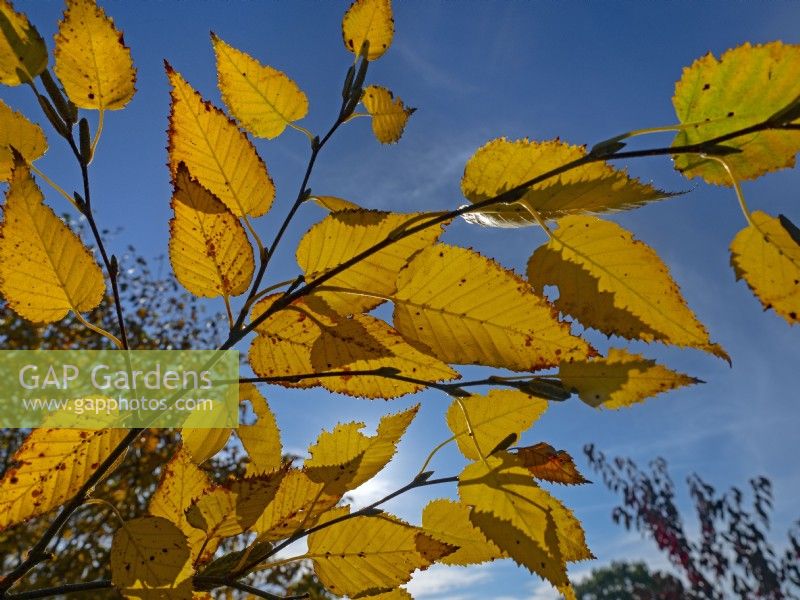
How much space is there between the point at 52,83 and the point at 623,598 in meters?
41.4

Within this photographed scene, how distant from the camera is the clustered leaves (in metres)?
0.58

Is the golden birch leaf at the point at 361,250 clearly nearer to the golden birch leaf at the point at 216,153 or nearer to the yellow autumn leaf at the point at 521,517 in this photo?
the golden birch leaf at the point at 216,153

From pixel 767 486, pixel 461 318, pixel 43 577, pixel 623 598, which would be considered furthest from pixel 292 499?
pixel 623 598

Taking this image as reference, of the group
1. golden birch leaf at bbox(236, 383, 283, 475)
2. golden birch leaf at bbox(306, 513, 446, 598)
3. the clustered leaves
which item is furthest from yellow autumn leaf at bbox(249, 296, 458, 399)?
golden birch leaf at bbox(306, 513, 446, 598)

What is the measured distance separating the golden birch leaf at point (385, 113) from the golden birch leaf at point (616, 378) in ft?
1.45

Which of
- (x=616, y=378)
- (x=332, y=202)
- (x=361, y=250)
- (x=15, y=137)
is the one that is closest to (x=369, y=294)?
(x=361, y=250)

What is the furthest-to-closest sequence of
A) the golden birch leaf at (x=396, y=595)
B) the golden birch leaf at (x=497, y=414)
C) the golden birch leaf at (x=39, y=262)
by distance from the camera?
the golden birch leaf at (x=396, y=595), the golden birch leaf at (x=497, y=414), the golden birch leaf at (x=39, y=262)

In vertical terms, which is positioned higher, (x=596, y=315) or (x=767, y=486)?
(x=767, y=486)

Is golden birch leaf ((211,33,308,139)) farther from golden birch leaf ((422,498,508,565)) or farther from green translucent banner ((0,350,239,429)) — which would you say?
golden birch leaf ((422,498,508,565))

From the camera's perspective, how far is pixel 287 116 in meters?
0.84

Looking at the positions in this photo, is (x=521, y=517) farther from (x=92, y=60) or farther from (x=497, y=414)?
(x=92, y=60)

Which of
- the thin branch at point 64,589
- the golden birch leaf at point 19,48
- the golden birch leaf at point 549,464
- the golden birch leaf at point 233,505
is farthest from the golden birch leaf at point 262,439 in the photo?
the golden birch leaf at point 19,48

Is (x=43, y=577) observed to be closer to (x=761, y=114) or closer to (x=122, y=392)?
(x=122, y=392)

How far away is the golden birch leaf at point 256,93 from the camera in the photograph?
77 cm
